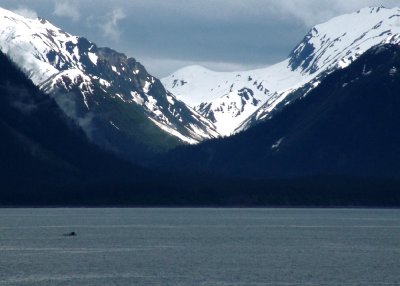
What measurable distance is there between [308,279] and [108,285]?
27204 millimetres

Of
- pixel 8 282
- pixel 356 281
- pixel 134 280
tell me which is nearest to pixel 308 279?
pixel 356 281

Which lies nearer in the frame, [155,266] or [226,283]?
[226,283]

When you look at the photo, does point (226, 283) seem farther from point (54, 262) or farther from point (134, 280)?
point (54, 262)

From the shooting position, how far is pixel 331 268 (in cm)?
18950

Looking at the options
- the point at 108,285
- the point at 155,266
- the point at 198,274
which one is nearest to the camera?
the point at 108,285

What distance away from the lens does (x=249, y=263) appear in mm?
197750

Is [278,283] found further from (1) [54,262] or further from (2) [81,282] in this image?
(1) [54,262]

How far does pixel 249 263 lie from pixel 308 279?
24747mm

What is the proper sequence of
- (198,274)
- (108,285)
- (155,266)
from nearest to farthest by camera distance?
(108,285)
(198,274)
(155,266)

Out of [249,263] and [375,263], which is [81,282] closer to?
[249,263]

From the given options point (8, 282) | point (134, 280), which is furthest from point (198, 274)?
point (8, 282)

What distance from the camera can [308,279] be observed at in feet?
571

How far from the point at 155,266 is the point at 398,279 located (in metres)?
37.5

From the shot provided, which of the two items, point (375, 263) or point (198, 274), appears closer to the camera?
point (198, 274)
